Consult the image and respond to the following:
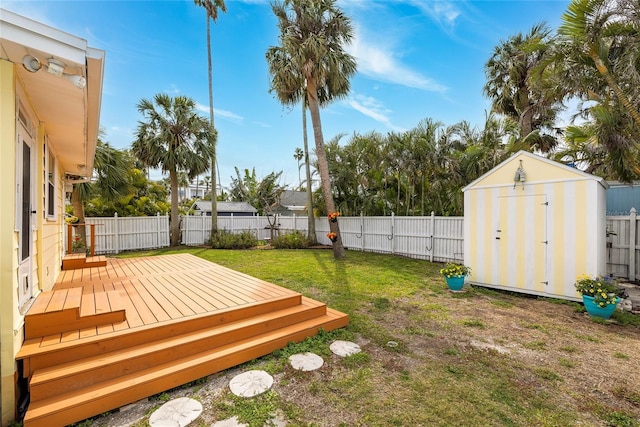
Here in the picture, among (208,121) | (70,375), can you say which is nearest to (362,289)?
(70,375)

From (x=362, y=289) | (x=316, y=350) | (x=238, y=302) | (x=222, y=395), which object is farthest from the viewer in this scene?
(x=362, y=289)

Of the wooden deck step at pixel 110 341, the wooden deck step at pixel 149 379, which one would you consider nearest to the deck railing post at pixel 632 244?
the wooden deck step at pixel 149 379

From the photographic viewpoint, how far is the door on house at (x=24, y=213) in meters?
2.54

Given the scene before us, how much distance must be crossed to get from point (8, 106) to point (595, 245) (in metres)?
7.51

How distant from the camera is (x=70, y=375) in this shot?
220 cm

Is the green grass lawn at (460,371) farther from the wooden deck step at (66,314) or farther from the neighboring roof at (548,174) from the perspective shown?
the neighboring roof at (548,174)

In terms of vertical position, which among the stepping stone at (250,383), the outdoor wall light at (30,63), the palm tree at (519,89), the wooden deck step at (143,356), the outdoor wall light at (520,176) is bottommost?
the stepping stone at (250,383)

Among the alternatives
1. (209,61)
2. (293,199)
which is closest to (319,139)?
(209,61)

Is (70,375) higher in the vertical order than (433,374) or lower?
higher

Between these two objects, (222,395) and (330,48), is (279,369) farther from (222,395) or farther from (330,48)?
(330,48)

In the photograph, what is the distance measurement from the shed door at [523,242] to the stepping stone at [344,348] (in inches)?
162

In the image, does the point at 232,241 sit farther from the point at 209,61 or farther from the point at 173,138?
the point at 209,61

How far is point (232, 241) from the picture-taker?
12523 mm

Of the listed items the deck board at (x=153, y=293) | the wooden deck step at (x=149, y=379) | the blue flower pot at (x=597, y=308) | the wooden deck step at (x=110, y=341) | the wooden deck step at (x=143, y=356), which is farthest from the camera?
the blue flower pot at (x=597, y=308)
